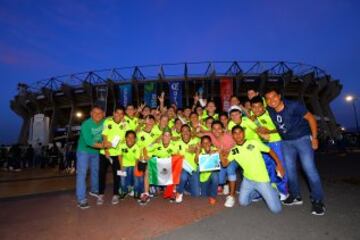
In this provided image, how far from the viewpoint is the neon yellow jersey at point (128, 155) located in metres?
6.90

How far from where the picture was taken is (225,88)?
2981 centimetres

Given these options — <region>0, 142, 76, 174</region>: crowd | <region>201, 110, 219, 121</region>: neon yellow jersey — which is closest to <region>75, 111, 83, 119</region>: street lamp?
<region>0, 142, 76, 174</region>: crowd

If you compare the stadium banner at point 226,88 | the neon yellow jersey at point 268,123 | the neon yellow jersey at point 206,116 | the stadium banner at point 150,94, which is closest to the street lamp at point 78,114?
the stadium banner at point 150,94

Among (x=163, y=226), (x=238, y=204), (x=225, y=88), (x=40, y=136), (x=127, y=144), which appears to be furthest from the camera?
(x=225, y=88)

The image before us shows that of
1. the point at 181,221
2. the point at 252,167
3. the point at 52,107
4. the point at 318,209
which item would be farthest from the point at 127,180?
the point at 52,107

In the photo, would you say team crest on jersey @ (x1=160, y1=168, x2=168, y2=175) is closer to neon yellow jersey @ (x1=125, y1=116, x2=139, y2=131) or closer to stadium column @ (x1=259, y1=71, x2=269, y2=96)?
neon yellow jersey @ (x1=125, y1=116, x2=139, y2=131)

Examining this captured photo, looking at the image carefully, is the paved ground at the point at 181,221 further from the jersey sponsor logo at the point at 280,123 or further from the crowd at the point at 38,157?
the crowd at the point at 38,157

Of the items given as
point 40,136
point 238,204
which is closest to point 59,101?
point 40,136

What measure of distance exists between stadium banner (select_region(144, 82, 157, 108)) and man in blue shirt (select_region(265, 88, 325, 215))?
2487 cm

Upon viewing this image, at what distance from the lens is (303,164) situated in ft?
16.9

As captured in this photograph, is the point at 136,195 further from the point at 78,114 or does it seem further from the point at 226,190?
the point at 78,114

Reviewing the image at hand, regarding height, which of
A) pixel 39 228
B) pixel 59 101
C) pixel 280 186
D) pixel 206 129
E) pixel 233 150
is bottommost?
pixel 39 228

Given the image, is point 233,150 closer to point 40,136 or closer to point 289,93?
point 40,136

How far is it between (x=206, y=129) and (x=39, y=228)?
15.0ft
